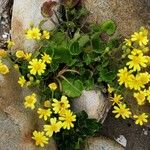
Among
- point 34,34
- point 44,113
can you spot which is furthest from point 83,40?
point 44,113

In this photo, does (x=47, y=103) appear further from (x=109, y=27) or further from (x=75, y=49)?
(x=109, y=27)

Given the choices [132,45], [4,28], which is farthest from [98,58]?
[4,28]

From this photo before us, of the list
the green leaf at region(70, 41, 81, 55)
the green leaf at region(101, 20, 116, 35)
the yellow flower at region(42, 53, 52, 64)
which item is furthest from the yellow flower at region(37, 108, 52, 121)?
the green leaf at region(101, 20, 116, 35)

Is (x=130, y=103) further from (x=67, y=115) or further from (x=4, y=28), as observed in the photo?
(x=4, y=28)

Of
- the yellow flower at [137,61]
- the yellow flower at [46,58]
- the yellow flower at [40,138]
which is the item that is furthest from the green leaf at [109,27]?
the yellow flower at [40,138]

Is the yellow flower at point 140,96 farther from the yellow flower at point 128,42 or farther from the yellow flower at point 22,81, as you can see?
the yellow flower at point 22,81

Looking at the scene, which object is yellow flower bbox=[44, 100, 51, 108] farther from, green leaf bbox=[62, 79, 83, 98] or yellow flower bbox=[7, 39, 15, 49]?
yellow flower bbox=[7, 39, 15, 49]
